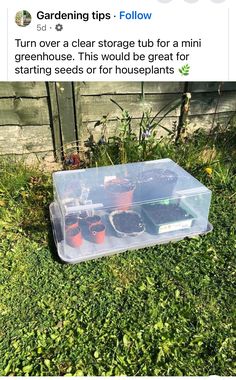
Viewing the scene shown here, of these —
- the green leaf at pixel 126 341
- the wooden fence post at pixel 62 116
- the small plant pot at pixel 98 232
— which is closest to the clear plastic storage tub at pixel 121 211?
the small plant pot at pixel 98 232

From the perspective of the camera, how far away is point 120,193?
2.35m

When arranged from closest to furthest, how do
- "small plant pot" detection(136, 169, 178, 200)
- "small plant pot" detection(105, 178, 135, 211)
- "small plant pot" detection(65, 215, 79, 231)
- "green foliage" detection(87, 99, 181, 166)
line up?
"small plant pot" detection(65, 215, 79, 231) → "small plant pot" detection(105, 178, 135, 211) → "small plant pot" detection(136, 169, 178, 200) → "green foliage" detection(87, 99, 181, 166)

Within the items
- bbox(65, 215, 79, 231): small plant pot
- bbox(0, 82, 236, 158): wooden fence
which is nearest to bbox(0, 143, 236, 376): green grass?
bbox(65, 215, 79, 231): small plant pot

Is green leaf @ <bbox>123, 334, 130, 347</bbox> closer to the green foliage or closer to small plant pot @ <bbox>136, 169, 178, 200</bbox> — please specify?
small plant pot @ <bbox>136, 169, 178, 200</bbox>

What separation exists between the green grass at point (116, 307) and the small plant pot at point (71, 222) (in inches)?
10.1

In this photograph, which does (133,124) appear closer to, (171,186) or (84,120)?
(84,120)

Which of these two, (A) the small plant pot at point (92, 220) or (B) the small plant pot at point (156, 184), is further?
(B) the small plant pot at point (156, 184)

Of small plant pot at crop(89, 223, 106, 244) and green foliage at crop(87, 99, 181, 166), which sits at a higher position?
green foliage at crop(87, 99, 181, 166)

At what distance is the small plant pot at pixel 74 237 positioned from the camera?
2.19 meters

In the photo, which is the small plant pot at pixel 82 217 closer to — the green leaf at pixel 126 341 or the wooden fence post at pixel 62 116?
the green leaf at pixel 126 341

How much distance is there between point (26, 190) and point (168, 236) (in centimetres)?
136

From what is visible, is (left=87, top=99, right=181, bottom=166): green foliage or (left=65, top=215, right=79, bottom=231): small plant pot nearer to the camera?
(left=65, top=215, right=79, bottom=231): small plant pot

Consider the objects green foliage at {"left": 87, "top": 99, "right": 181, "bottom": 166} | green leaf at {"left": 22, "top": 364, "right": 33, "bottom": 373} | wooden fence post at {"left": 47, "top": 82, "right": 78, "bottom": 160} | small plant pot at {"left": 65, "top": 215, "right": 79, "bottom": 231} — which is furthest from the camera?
green foliage at {"left": 87, "top": 99, "right": 181, "bottom": 166}

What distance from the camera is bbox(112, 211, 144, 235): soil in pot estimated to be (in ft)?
7.64
